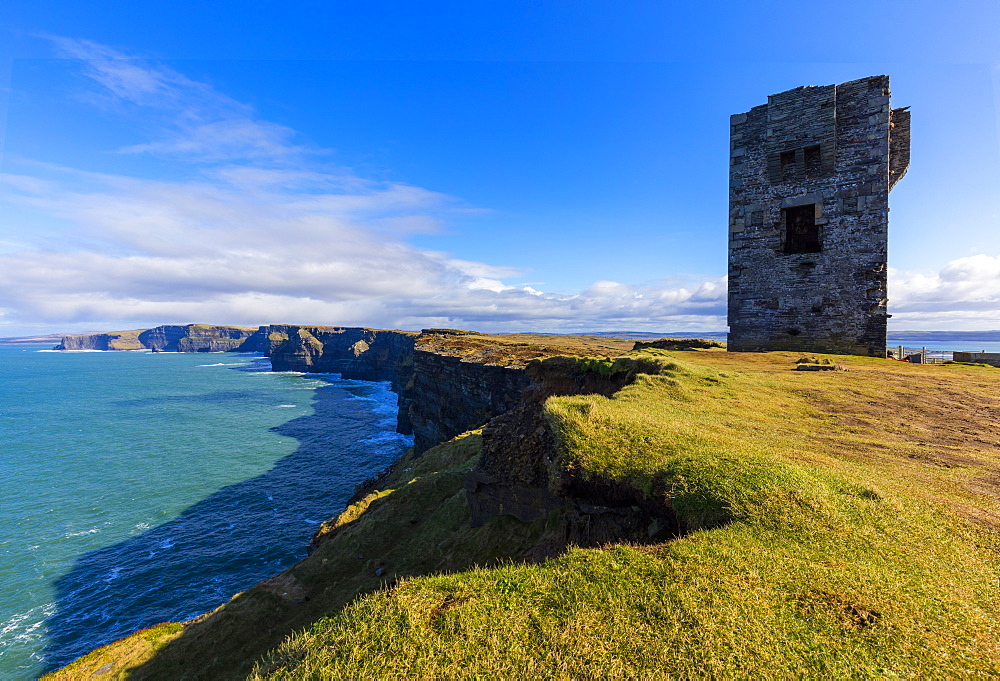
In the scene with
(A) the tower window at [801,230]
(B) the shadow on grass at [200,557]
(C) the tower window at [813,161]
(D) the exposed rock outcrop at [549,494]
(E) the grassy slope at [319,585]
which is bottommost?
(B) the shadow on grass at [200,557]

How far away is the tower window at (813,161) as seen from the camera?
68.6 ft

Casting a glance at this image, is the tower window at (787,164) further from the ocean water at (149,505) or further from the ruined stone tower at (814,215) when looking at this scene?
the ocean water at (149,505)

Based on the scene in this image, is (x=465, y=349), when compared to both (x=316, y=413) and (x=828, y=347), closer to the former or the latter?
(x=316, y=413)

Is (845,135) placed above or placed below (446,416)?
above

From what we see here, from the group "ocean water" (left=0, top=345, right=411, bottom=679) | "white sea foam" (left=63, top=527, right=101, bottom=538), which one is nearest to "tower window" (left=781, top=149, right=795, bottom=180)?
"ocean water" (left=0, top=345, right=411, bottom=679)

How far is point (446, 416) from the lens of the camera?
55.8m

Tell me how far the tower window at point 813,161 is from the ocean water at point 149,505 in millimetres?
40700

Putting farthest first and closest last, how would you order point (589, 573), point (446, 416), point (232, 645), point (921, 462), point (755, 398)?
1. point (446, 416)
2. point (232, 645)
3. point (755, 398)
4. point (921, 462)
5. point (589, 573)

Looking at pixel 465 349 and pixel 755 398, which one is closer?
pixel 755 398

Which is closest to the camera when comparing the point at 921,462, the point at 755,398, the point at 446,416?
the point at 921,462

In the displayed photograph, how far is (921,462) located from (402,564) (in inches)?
591

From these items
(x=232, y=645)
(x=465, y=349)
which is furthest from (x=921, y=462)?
(x=465, y=349)

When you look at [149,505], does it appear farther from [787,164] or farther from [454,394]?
[787,164]

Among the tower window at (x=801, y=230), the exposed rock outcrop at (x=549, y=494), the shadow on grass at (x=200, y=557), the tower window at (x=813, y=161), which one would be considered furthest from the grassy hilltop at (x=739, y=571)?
the shadow on grass at (x=200, y=557)
